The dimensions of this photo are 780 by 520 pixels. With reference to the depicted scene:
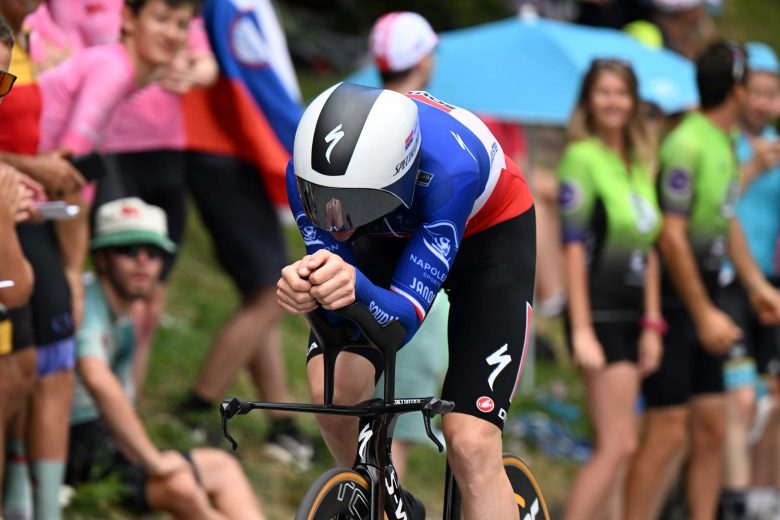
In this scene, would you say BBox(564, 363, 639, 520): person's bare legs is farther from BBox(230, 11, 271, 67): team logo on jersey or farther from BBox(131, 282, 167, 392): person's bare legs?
BBox(230, 11, 271, 67): team logo on jersey

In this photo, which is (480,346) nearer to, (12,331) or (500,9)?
(12,331)

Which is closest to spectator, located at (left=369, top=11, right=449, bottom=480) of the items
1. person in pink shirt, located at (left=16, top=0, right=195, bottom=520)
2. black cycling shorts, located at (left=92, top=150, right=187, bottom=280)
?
person in pink shirt, located at (left=16, top=0, right=195, bottom=520)

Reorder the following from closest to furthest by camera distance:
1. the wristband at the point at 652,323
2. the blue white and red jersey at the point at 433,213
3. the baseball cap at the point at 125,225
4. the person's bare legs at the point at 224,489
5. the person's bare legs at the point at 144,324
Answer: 1. the blue white and red jersey at the point at 433,213
2. the person's bare legs at the point at 224,489
3. the baseball cap at the point at 125,225
4. the person's bare legs at the point at 144,324
5. the wristband at the point at 652,323

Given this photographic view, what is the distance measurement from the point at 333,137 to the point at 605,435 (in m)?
3.70

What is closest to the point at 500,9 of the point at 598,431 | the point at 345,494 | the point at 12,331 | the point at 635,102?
the point at 635,102

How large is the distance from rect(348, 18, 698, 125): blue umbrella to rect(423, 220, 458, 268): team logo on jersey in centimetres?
514

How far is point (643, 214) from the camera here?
25.9ft

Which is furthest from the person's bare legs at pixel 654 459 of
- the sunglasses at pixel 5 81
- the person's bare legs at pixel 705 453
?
the sunglasses at pixel 5 81

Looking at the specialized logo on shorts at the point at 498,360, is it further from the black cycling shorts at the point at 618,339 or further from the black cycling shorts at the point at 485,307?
the black cycling shorts at the point at 618,339

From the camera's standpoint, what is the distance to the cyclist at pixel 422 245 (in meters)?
4.48

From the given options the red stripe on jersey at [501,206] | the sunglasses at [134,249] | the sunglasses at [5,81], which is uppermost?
the sunglasses at [5,81]

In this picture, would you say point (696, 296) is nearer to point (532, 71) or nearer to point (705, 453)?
point (705, 453)

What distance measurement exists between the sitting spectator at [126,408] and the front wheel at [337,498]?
174 cm

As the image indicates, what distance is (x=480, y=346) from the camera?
5074 mm
